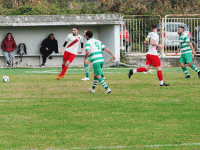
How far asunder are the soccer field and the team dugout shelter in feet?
35.8

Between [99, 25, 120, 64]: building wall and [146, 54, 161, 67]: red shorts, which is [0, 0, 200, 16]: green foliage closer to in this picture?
[99, 25, 120, 64]: building wall

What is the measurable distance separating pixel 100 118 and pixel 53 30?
17.3 metres

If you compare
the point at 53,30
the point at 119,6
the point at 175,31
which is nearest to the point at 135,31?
the point at 175,31

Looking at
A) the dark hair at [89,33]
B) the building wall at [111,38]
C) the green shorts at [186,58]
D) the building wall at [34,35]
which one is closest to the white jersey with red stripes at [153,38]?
the dark hair at [89,33]

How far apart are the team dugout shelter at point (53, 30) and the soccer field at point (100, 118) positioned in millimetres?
10918

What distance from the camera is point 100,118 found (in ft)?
26.6

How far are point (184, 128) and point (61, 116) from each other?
96.5 inches

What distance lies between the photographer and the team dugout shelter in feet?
77.2

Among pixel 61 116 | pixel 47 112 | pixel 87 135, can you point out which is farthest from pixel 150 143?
pixel 47 112

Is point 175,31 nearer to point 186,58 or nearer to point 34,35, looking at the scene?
point 34,35

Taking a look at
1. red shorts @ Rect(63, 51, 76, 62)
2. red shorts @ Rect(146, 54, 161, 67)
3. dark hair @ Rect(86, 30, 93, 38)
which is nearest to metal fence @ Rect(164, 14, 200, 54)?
red shorts @ Rect(63, 51, 76, 62)

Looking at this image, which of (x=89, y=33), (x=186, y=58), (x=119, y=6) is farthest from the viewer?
(x=119, y=6)

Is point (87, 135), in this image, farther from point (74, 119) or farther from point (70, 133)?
point (74, 119)

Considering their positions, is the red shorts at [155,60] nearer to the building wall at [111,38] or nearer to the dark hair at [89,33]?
the dark hair at [89,33]
